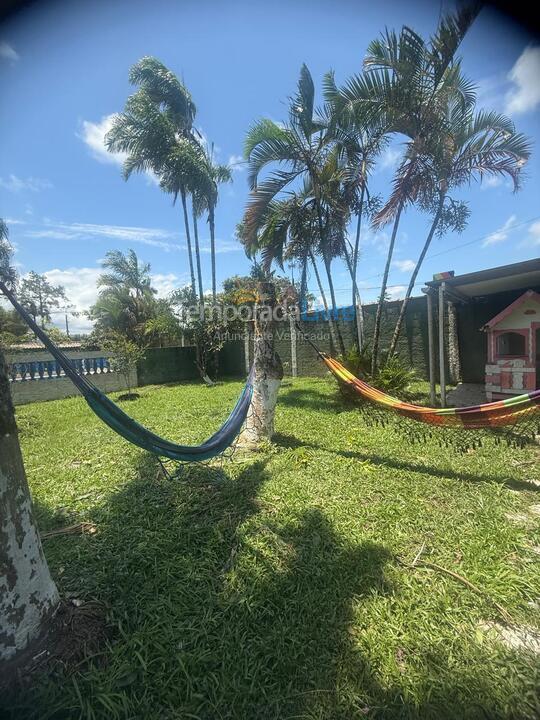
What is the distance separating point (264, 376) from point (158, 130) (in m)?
7.87

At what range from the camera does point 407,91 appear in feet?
14.3

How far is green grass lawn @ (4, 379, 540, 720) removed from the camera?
1.10 metres

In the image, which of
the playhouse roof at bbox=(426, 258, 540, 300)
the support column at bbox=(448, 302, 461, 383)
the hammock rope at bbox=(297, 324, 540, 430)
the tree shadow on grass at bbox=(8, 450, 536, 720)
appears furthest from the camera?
the support column at bbox=(448, 302, 461, 383)

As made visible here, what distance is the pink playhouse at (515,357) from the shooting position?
435cm

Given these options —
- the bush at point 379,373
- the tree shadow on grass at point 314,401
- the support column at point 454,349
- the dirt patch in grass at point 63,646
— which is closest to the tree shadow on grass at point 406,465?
the tree shadow on grass at point 314,401

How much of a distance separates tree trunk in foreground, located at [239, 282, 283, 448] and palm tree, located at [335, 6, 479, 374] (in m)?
3.27

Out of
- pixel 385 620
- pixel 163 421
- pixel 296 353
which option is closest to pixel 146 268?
pixel 296 353

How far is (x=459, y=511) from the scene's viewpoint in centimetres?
216

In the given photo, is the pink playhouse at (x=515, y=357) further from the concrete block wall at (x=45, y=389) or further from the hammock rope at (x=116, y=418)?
the concrete block wall at (x=45, y=389)

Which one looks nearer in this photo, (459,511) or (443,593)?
(443,593)

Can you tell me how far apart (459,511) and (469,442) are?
1323 mm

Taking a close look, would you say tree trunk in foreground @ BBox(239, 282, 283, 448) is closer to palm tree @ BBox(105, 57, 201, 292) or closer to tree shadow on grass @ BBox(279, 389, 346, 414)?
tree shadow on grass @ BBox(279, 389, 346, 414)

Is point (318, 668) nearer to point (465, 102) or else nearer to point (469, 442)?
point (469, 442)

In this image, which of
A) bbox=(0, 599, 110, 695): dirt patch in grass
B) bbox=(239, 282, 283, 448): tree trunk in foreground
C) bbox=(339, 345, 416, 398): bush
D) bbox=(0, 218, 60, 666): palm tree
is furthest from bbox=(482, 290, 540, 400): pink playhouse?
bbox=(0, 218, 60, 666): palm tree
